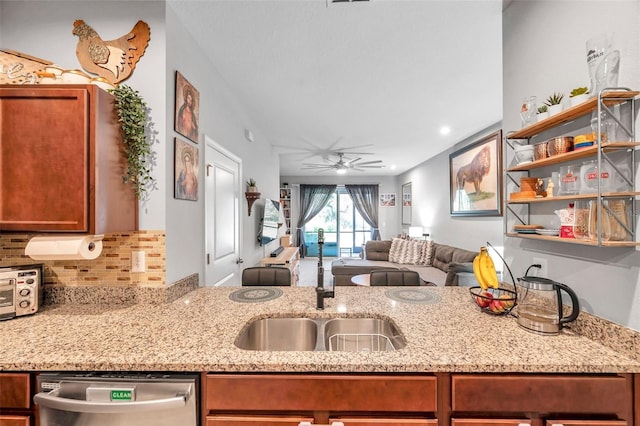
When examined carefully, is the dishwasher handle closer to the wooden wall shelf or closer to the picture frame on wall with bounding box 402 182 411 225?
the wooden wall shelf

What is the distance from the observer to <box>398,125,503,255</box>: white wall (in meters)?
3.68

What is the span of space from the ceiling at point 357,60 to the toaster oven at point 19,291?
67.3 inches

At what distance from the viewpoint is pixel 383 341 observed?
1.35 metres

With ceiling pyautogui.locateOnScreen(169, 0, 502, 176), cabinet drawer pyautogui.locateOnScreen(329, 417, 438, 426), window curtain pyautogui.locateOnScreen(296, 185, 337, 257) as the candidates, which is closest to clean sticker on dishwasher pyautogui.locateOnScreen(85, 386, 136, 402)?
cabinet drawer pyautogui.locateOnScreen(329, 417, 438, 426)

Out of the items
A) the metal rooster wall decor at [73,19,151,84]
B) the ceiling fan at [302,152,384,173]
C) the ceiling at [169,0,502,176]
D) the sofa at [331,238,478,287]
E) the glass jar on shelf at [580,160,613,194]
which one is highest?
the ceiling at [169,0,502,176]

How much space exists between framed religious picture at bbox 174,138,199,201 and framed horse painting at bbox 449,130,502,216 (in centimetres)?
350

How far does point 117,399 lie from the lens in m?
0.90

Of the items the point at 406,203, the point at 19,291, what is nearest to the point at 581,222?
the point at 19,291

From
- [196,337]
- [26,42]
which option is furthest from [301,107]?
[196,337]

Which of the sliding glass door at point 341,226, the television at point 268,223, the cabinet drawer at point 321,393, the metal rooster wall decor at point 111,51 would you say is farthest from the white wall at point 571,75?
the sliding glass door at point 341,226

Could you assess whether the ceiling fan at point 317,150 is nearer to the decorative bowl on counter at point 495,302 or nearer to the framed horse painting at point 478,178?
the framed horse painting at point 478,178

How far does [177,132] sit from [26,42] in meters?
0.97

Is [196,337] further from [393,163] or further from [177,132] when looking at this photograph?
[393,163]

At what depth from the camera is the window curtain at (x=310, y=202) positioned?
26.2ft
